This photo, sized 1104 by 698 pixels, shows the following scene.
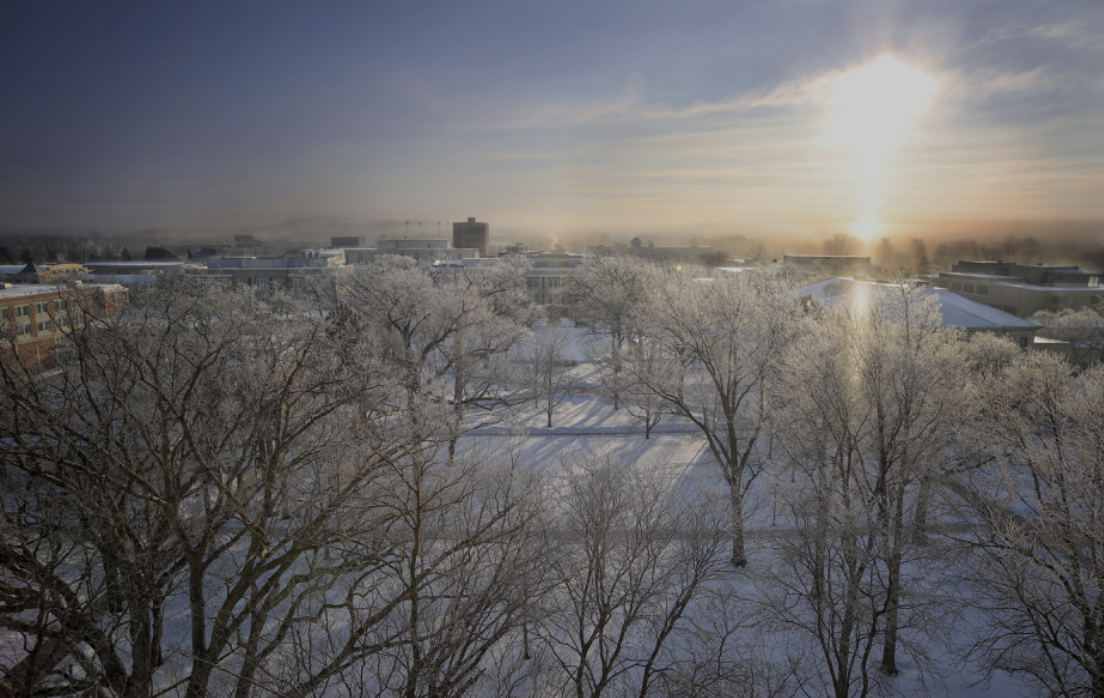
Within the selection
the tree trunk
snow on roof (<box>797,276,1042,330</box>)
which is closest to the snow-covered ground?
the tree trunk

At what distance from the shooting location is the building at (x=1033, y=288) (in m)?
38.6

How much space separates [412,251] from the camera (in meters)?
81.9

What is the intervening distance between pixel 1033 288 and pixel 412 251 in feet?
232

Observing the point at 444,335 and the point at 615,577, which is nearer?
the point at 615,577

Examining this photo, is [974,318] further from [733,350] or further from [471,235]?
[471,235]

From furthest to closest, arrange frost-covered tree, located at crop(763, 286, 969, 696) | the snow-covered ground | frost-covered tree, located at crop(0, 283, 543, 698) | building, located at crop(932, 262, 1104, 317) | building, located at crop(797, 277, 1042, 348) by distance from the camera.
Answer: building, located at crop(932, 262, 1104, 317)
building, located at crop(797, 277, 1042, 348)
the snow-covered ground
frost-covered tree, located at crop(763, 286, 969, 696)
frost-covered tree, located at crop(0, 283, 543, 698)

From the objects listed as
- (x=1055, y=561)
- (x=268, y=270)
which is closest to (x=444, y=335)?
(x=1055, y=561)

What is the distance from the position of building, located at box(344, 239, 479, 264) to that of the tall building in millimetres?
25927

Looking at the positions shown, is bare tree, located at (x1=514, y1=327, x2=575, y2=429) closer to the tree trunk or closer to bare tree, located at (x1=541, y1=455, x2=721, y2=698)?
the tree trunk

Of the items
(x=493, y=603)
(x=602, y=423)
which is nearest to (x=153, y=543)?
(x=493, y=603)

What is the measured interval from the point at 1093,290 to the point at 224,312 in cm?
5454

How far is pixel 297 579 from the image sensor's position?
7629 millimetres

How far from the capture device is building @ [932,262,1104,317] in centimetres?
3856

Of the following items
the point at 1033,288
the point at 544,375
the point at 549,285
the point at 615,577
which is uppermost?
the point at 1033,288
